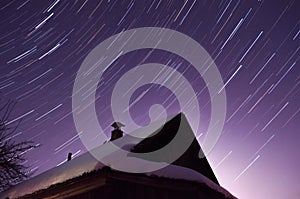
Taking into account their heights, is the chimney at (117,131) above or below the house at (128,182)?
below

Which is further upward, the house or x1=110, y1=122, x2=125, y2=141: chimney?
the house

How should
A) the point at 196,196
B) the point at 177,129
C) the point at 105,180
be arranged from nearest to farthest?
the point at 105,180
the point at 196,196
the point at 177,129

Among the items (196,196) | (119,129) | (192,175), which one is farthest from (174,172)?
(119,129)

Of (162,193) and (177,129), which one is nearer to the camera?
(162,193)

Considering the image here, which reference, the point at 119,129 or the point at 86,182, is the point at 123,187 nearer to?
the point at 86,182

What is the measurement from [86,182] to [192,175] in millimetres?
2608

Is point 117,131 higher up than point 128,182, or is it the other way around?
point 128,182

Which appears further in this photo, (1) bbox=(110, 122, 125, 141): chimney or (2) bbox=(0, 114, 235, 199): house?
(1) bbox=(110, 122, 125, 141): chimney

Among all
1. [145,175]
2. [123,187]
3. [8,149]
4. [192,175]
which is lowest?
[8,149]

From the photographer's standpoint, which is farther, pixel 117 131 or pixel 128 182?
pixel 117 131

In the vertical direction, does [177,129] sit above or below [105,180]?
above

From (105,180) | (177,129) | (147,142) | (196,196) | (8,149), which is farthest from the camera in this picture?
(8,149)

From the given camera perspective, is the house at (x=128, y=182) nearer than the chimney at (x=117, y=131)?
Yes

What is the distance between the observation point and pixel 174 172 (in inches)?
303
